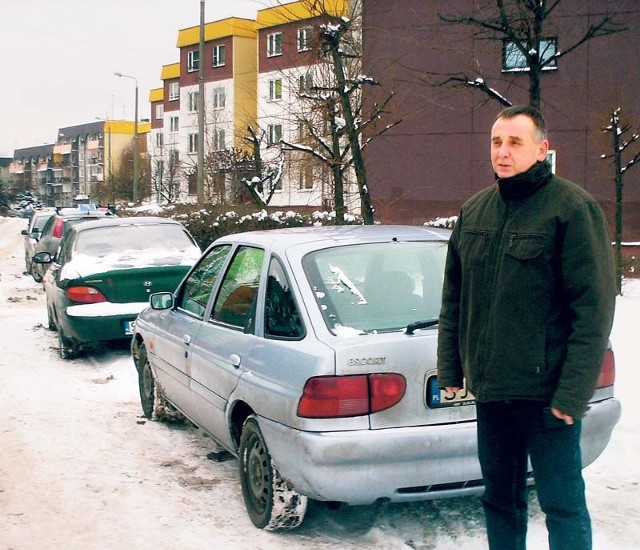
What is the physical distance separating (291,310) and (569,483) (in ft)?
5.94

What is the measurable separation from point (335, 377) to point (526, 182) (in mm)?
1384

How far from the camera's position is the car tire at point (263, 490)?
436 cm

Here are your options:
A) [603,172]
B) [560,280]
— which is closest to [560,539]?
[560,280]

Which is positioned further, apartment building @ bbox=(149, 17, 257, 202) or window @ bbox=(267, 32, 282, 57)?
apartment building @ bbox=(149, 17, 257, 202)

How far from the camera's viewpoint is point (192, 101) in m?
56.0

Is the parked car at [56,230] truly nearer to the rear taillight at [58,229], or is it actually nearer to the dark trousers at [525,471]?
the rear taillight at [58,229]

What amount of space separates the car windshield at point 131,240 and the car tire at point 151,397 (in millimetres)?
3052

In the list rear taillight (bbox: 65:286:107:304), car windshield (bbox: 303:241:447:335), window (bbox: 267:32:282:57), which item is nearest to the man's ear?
car windshield (bbox: 303:241:447:335)

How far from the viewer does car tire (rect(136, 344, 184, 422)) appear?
6.86 m

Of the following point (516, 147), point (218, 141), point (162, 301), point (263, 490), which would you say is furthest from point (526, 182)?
point (218, 141)

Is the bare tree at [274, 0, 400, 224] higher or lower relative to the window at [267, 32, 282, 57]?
lower

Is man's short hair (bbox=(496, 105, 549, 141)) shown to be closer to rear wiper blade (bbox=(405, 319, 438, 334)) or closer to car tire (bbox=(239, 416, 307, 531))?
rear wiper blade (bbox=(405, 319, 438, 334))

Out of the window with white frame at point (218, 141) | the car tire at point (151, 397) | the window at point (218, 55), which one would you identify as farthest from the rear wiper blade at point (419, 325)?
the window at point (218, 55)

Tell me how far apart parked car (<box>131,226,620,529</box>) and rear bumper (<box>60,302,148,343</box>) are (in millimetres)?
4205
